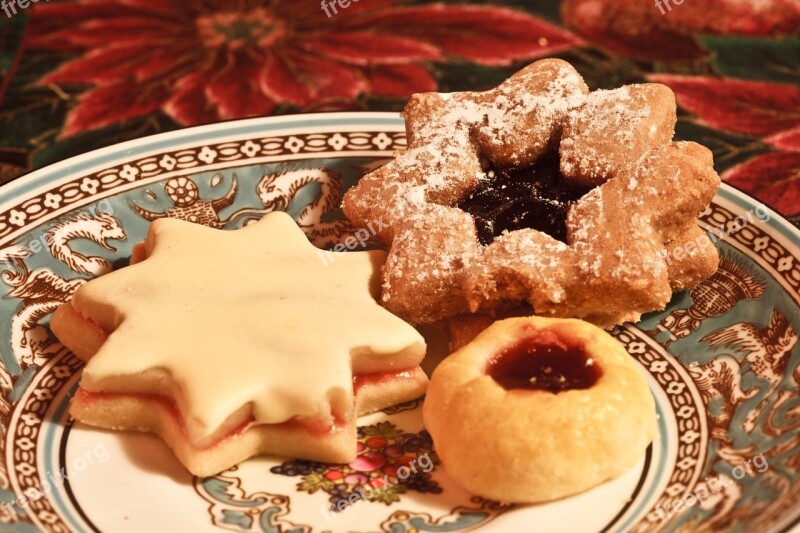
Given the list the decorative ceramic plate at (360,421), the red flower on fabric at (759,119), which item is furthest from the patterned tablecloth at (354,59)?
the decorative ceramic plate at (360,421)

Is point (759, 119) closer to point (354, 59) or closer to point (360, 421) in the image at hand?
point (354, 59)

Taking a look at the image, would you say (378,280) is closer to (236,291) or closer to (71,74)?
(236,291)

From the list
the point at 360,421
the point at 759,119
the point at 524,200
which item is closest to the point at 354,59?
the point at 759,119

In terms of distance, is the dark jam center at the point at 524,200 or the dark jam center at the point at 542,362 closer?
the dark jam center at the point at 542,362

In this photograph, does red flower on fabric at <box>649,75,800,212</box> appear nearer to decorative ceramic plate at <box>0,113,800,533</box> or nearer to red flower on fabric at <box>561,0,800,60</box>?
red flower on fabric at <box>561,0,800,60</box>

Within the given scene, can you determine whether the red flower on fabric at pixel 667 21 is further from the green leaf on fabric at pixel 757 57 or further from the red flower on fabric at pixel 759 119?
the red flower on fabric at pixel 759 119

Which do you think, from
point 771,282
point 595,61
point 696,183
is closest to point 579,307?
point 696,183

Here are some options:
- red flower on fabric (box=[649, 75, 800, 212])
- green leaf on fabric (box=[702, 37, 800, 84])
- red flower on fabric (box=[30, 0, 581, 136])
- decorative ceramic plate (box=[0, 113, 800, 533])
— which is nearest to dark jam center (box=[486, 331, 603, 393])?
decorative ceramic plate (box=[0, 113, 800, 533])

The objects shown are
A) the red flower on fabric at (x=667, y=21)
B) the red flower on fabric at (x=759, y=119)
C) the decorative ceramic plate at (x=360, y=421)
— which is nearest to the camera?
the decorative ceramic plate at (x=360, y=421)
